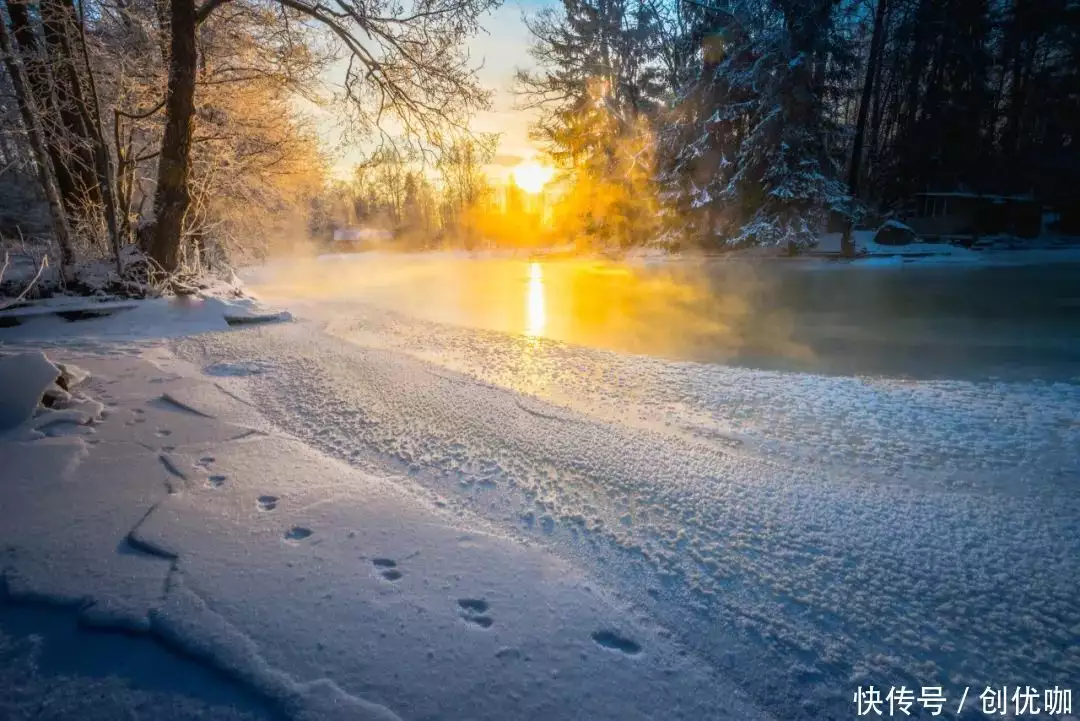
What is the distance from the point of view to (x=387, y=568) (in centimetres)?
170

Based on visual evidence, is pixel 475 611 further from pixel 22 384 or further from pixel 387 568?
pixel 22 384

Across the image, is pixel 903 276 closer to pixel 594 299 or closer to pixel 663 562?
pixel 594 299

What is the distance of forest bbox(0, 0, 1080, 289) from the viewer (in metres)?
6.47

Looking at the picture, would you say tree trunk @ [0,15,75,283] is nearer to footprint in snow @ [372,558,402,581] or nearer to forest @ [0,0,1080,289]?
forest @ [0,0,1080,289]

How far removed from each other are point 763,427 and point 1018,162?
30.4 m

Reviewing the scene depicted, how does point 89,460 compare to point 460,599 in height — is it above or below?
above

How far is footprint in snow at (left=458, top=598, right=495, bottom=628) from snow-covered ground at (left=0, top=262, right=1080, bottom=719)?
0.01 m

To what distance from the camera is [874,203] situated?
85.3ft

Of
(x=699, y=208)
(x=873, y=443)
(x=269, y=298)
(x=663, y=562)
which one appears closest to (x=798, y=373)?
(x=873, y=443)

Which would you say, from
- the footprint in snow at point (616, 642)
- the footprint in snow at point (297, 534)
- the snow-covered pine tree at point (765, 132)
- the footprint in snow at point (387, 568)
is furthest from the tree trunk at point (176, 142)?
the snow-covered pine tree at point (765, 132)

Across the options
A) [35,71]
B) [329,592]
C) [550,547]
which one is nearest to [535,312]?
[550,547]

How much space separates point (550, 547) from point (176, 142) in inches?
323

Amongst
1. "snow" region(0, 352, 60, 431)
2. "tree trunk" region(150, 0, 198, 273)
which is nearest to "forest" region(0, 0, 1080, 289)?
"tree trunk" region(150, 0, 198, 273)

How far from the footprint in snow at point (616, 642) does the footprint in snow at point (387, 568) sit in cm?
74
